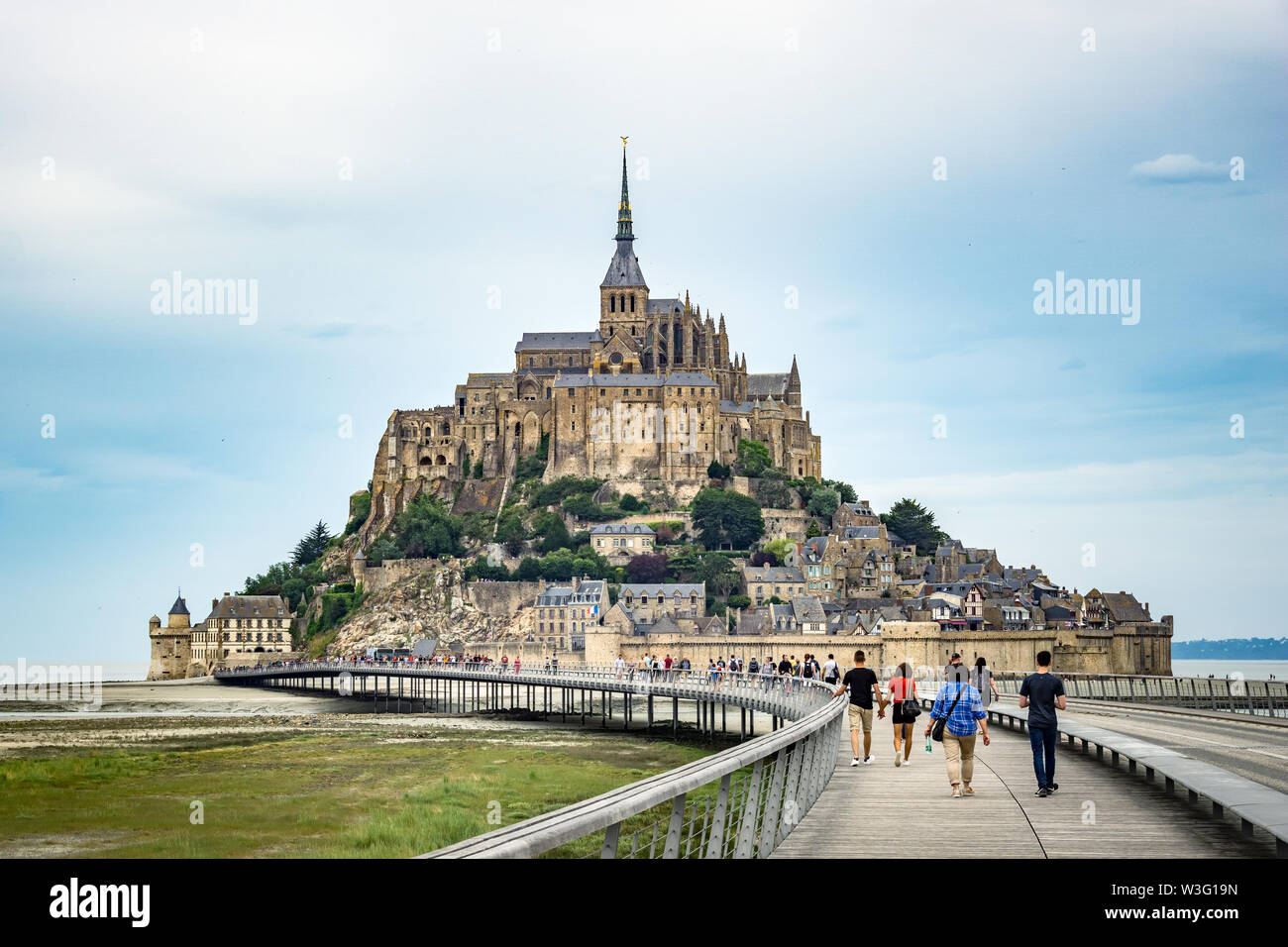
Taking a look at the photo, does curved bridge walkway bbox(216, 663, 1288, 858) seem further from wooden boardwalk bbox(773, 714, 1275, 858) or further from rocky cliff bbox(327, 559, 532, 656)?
rocky cliff bbox(327, 559, 532, 656)

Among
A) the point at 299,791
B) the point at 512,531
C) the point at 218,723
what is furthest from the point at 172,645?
the point at 299,791

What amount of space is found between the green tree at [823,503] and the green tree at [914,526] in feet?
16.5

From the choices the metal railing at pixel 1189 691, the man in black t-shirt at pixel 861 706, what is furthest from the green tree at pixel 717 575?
the man in black t-shirt at pixel 861 706

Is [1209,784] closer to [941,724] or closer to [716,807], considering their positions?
[941,724]

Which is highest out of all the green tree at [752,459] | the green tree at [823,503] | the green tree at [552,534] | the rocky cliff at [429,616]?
the green tree at [752,459]

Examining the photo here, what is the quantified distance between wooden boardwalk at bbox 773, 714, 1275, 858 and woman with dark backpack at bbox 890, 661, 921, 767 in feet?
2.04

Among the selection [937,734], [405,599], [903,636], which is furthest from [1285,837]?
[405,599]

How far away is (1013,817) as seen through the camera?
13844 millimetres

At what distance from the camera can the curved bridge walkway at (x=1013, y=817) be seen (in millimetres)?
11828

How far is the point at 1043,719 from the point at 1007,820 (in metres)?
2.26

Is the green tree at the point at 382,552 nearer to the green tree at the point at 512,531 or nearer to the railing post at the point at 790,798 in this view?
the green tree at the point at 512,531

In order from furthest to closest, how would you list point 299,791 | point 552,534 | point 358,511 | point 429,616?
point 358,511 → point 552,534 → point 429,616 → point 299,791

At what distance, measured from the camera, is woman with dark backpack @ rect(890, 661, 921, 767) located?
63.6 ft

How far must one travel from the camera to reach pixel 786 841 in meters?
12.4
